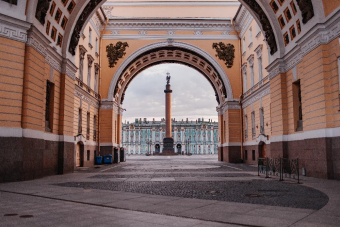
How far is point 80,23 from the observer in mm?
20734

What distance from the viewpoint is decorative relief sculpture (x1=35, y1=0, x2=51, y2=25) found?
14977mm

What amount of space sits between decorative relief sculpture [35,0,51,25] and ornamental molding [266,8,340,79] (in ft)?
42.9

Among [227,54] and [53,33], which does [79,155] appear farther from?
[227,54]

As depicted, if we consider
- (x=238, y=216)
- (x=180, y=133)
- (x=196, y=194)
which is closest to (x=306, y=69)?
(x=196, y=194)

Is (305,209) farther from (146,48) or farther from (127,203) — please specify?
(146,48)

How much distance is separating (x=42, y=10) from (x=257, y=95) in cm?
1973

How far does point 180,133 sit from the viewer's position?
5595 inches

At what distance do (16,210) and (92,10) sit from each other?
17.1 meters

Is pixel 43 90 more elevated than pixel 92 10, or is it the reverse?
pixel 92 10

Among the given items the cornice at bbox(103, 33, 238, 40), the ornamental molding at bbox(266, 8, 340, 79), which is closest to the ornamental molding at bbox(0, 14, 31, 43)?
the ornamental molding at bbox(266, 8, 340, 79)

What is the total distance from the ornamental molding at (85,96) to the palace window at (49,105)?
7103mm

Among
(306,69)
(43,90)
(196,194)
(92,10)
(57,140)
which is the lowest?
(196,194)

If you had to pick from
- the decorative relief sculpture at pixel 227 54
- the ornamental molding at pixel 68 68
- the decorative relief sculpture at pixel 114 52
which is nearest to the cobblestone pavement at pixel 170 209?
the ornamental molding at pixel 68 68

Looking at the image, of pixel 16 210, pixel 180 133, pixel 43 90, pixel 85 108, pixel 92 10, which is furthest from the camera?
pixel 180 133
